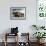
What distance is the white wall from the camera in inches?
307

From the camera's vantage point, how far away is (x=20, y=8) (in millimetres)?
7797

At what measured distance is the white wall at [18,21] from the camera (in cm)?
779

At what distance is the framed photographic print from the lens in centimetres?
780

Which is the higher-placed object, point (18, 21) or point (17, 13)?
point (17, 13)

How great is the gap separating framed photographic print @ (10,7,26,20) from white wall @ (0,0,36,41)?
149 millimetres

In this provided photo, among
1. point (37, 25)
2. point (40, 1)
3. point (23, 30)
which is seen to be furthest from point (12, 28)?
point (40, 1)

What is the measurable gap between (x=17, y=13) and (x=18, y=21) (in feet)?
1.32

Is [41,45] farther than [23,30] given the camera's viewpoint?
No

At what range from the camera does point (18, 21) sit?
7855 millimetres

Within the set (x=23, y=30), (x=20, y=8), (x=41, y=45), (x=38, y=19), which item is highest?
(x=20, y=8)

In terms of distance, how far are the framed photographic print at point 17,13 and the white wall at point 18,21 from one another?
5.9 inches

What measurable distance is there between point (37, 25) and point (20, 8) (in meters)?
1.20

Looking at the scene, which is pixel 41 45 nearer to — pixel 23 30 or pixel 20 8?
pixel 23 30

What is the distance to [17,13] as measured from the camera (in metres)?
7.82
